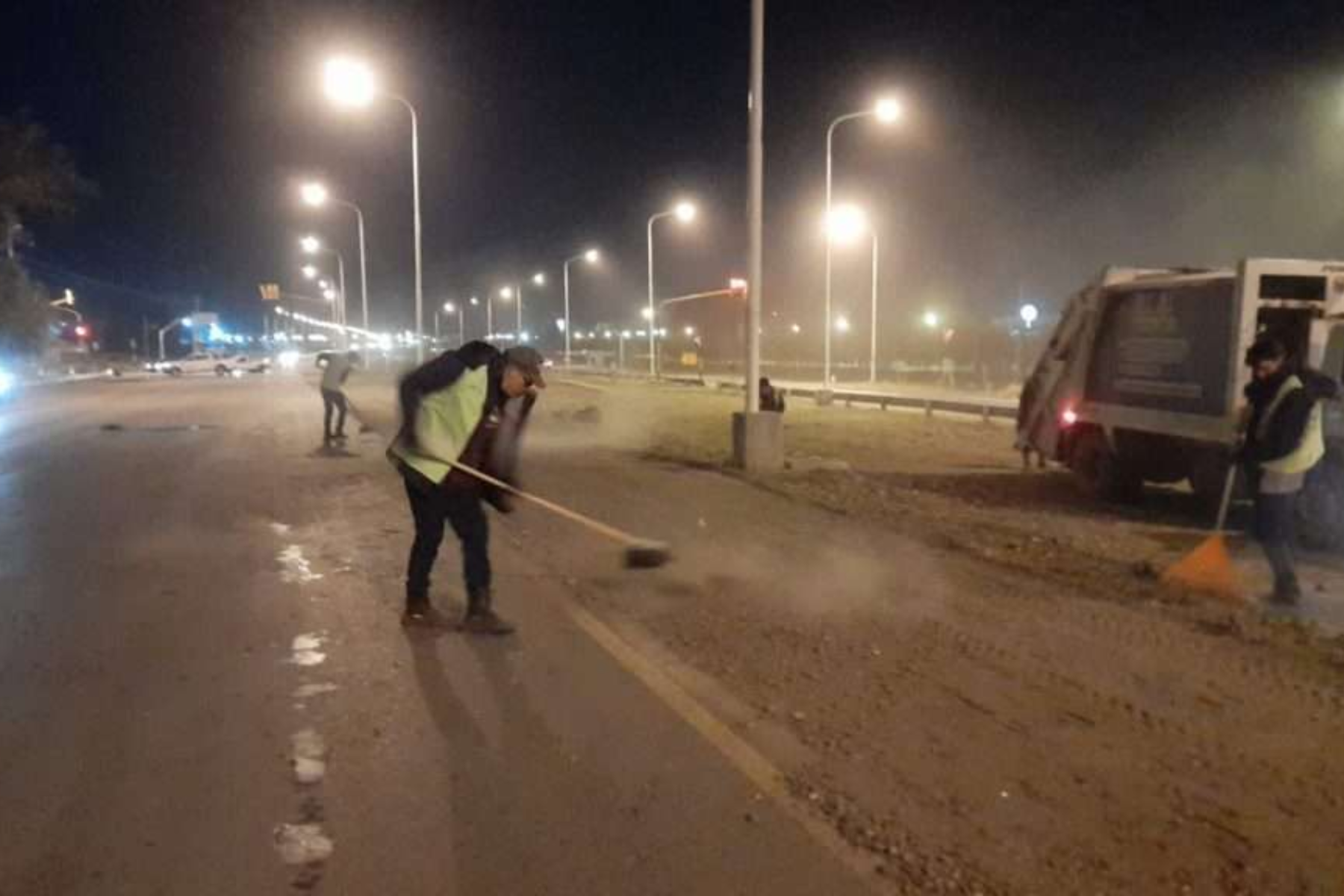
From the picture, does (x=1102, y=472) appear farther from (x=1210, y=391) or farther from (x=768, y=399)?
(x=768, y=399)

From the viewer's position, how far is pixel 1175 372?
45.7 ft

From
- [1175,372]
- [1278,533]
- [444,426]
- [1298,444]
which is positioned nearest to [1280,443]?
[1298,444]

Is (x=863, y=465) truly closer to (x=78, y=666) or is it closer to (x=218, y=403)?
(x=78, y=666)

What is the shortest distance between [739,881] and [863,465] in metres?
14.1

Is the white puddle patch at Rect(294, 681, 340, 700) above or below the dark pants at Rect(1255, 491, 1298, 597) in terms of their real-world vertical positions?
below

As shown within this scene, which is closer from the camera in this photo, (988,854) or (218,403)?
(988,854)

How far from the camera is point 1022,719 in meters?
6.20

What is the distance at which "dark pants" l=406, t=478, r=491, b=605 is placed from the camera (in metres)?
7.88

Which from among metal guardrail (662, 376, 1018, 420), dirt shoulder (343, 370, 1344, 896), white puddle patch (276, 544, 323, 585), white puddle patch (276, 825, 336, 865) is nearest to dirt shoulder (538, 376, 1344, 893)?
dirt shoulder (343, 370, 1344, 896)

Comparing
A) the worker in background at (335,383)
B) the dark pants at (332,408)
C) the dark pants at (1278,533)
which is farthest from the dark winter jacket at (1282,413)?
the dark pants at (332,408)

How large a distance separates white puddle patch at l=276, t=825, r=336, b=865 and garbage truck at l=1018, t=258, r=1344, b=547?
900cm

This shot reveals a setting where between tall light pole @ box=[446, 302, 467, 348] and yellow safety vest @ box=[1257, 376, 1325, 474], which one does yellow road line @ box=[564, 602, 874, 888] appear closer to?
yellow safety vest @ box=[1257, 376, 1325, 474]

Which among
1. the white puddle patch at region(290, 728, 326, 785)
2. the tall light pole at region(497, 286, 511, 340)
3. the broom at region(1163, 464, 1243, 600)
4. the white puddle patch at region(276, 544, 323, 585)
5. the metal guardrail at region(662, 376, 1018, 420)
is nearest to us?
the white puddle patch at region(290, 728, 326, 785)

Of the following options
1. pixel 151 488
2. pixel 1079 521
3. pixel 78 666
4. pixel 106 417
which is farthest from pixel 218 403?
pixel 78 666
